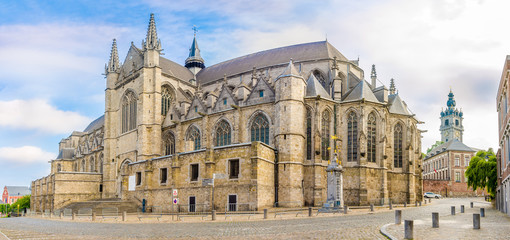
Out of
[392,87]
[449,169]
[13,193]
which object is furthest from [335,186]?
[13,193]

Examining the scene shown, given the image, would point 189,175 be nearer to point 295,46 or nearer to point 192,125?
point 192,125

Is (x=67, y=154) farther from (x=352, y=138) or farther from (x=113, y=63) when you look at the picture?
(x=352, y=138)

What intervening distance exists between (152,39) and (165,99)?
6639mm

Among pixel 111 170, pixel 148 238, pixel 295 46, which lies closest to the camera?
pixel 148 238

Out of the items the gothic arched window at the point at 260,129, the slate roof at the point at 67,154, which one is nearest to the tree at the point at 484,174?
the gothic arched window at the point at 260,129

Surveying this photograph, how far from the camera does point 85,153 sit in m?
Answer: 64.5

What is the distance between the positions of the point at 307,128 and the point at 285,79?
439 centimetres

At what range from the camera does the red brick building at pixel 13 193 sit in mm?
144288

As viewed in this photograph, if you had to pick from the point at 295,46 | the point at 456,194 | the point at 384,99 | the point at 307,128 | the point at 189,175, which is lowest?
the point at 456,194

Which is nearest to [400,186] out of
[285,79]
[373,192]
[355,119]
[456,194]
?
[373,192]

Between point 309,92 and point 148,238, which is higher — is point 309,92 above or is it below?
above

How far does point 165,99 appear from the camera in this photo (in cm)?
4834

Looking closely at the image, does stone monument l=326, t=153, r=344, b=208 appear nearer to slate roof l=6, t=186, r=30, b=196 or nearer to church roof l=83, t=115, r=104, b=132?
church roof l=83, t=115, r=104, b=132

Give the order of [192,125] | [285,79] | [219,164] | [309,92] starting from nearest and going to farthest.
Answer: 1. [219,164]
2. [285,79]
3. [309,92]
4. [192,125]
